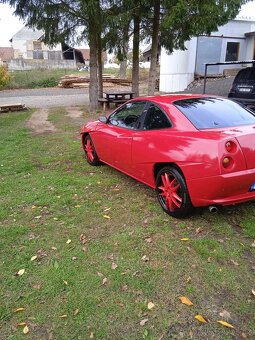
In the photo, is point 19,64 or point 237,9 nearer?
point 237,9

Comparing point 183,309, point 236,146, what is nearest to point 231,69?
point 236,146

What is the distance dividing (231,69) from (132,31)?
12.1m

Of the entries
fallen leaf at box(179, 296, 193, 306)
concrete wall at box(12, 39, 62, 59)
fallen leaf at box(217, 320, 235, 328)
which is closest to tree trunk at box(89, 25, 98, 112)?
fallen leaf at box(179, 296, 193, 306)

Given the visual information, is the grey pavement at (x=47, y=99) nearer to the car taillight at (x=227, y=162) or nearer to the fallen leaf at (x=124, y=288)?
the car taillight at (x=227, y=162)

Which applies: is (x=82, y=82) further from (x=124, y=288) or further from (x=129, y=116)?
(x=124, y=288)

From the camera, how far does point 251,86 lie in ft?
30.5

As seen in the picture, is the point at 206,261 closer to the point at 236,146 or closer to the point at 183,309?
the point at 183,309

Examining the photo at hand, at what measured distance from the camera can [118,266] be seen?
3.10 metres

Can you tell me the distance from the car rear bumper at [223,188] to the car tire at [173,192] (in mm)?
133

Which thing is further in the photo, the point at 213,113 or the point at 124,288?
the point at 213,113

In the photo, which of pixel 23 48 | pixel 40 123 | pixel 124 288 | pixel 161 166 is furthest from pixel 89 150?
pixel 23 48

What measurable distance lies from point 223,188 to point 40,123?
31.3ft

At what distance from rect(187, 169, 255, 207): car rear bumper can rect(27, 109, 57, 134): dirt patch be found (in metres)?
7.61

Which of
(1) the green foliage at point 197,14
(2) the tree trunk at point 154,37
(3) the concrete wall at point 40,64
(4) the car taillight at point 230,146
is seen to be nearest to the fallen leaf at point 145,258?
(4) the car taillight at point 230,146
